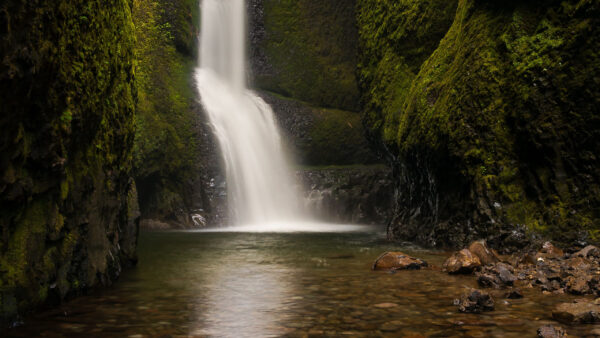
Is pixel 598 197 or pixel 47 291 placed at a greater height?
pixel 598 197

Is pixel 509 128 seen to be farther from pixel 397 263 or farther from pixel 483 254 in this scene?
pixel 397 263

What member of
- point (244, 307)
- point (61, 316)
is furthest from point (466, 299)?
point (61, 316)

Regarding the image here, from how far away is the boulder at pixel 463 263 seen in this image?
25.1 ft

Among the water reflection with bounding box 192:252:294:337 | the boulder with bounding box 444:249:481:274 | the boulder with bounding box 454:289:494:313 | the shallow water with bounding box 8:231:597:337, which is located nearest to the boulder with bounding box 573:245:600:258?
the boulder with bounding box 444:249:481:274

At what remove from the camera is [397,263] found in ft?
27.2

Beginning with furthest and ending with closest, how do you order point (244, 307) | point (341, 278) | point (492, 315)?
point (341, 278) → point (244, 307) → point (492, 315)

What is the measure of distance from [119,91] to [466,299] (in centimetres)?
602

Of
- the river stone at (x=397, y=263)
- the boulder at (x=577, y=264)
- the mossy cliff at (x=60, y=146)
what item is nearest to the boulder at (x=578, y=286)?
the boulder at (x=577, y=264)

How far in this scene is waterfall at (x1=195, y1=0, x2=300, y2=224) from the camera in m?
22.2

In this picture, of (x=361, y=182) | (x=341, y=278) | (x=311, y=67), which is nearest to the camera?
(x=341, y=278)

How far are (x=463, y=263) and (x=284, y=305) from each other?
338 centimetres

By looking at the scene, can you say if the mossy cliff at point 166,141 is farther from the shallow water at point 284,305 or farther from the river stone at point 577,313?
the river stone at point 577,313

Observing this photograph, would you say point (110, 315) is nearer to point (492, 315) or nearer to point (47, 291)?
point (47, 291)

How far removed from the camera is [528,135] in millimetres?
9703
